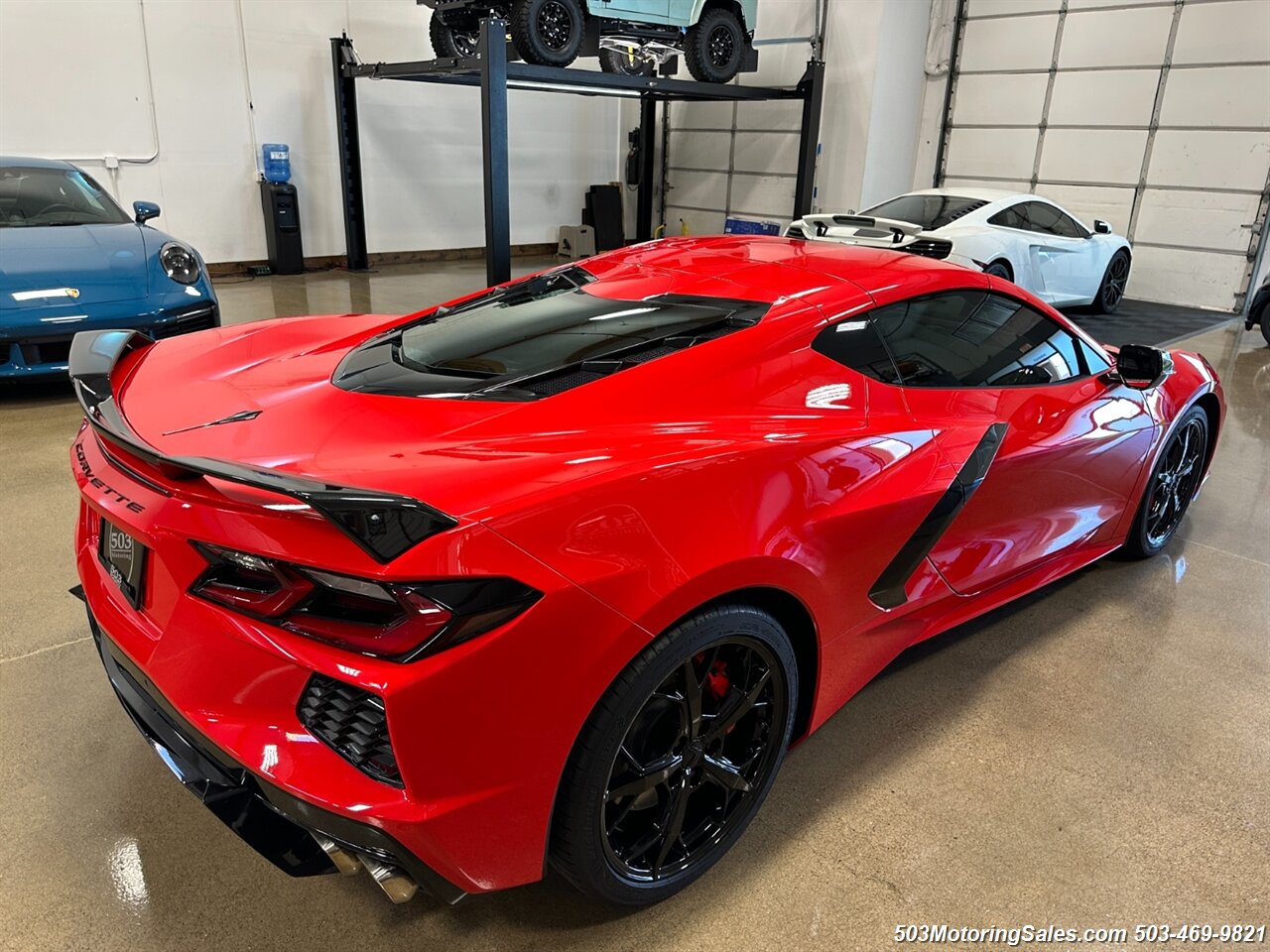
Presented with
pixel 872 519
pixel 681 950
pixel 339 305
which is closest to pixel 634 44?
pixel 339 305

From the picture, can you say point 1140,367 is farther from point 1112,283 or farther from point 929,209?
point 1112,283

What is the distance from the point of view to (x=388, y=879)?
4.60ft

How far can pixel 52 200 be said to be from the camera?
5805mm

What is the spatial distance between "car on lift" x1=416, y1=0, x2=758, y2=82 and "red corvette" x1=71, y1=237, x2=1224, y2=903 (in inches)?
238

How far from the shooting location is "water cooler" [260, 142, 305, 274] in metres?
9.88

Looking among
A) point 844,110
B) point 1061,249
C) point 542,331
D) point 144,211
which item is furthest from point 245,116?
point 542,331

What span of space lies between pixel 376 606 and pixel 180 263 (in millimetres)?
4917

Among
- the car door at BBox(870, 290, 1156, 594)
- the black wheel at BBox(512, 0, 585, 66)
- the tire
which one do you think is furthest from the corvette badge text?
the tire

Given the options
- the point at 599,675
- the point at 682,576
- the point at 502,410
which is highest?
the point at 502,410

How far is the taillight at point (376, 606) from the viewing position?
1.29 metres

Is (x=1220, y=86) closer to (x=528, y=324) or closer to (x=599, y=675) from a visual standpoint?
(x=528, y=324)

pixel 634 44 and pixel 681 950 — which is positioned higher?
pixel 634 44

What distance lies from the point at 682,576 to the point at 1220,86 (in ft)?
36.6

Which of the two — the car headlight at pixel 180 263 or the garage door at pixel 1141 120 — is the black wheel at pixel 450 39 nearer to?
the car headlight at pixel 180 263
